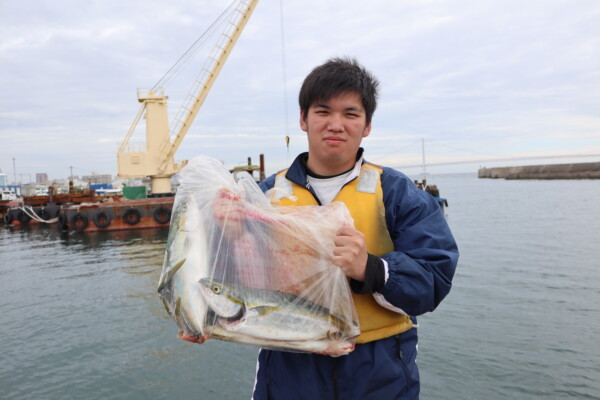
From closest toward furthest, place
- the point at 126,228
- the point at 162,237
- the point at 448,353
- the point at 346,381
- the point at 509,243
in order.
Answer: the point at 346,381, the point at 448,353, the point at 509,243, the point at 162,237, the point at 126,228

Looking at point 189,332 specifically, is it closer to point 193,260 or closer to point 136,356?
point 193,260

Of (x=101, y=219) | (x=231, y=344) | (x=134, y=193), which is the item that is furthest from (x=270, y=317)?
(x=134, y=193)

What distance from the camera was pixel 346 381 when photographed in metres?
1.83

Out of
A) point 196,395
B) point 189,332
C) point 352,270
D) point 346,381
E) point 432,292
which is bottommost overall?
point 196,395

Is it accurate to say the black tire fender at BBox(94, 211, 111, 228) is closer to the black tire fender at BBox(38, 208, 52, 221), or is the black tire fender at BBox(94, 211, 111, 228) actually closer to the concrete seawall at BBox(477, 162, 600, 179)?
the black tire fender at BBox(38, 208, 52, 221)

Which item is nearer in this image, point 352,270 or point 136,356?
point 352,270

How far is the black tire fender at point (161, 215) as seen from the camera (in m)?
25.5

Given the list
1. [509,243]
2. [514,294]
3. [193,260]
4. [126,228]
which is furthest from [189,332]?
[126,228]

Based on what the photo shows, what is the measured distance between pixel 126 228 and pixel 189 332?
85.7 feet

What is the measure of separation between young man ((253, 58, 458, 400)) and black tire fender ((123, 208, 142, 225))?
2561cm

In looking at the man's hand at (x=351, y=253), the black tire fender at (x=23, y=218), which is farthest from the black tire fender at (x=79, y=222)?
the man's hand at (x=351, y=253)

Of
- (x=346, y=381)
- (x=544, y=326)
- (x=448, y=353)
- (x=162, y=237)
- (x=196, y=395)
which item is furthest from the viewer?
(x=162, y=237)

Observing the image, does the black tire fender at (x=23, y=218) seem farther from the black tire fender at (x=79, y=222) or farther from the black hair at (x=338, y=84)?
the black hair at (x=338, y=84)

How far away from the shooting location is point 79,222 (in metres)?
25.5
